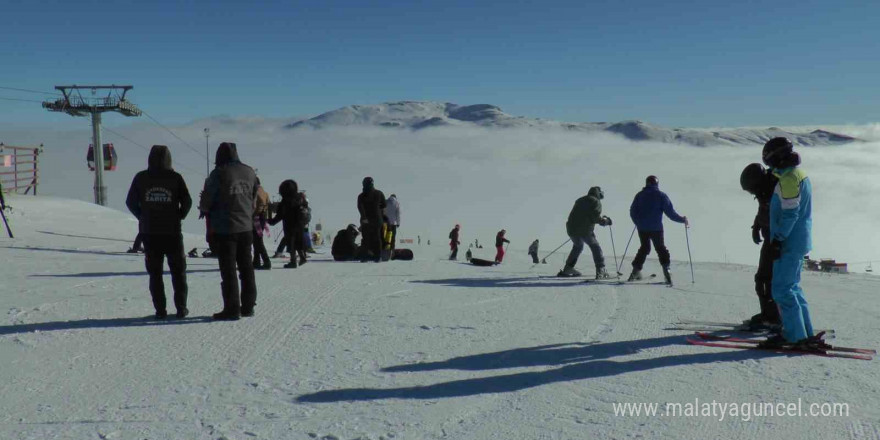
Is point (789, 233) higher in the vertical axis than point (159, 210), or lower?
lower

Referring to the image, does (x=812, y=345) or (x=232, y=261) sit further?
(x=232, y=261)

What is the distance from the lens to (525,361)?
5105 millimetres

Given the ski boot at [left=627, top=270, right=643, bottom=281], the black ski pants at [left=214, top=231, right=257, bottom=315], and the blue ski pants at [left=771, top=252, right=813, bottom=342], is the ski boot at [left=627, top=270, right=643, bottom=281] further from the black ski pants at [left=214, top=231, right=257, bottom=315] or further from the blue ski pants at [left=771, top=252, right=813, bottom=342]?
the black ski pants at [left=214, top=231, right=257, bottom=315]

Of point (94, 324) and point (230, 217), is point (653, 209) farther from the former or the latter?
point (94, 324)

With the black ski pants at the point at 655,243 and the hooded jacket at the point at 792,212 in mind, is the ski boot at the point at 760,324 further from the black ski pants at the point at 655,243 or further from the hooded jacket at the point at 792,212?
the black ski pants at the point at 655,243

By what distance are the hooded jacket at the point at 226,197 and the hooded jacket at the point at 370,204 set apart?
240 inches

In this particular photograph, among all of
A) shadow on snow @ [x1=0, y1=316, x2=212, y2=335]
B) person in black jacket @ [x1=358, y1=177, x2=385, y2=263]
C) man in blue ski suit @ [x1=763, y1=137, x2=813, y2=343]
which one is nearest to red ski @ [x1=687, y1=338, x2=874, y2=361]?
man in blue ski suit @ [x1=763, y1=137, x2=813, y2=343]

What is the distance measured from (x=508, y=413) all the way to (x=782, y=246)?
2889 millimetres

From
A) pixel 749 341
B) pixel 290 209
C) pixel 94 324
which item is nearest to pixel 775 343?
pixel 749 341

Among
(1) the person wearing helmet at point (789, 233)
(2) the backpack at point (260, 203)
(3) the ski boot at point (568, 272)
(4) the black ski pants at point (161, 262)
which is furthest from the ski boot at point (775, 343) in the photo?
(2) the backpack at point (260, 203)

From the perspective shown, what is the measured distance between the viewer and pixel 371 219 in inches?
505

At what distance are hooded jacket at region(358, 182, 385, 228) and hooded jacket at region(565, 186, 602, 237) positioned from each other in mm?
3858

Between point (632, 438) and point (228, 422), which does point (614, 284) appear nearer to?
point (632, 438)

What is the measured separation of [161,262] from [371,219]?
21.5 ft
